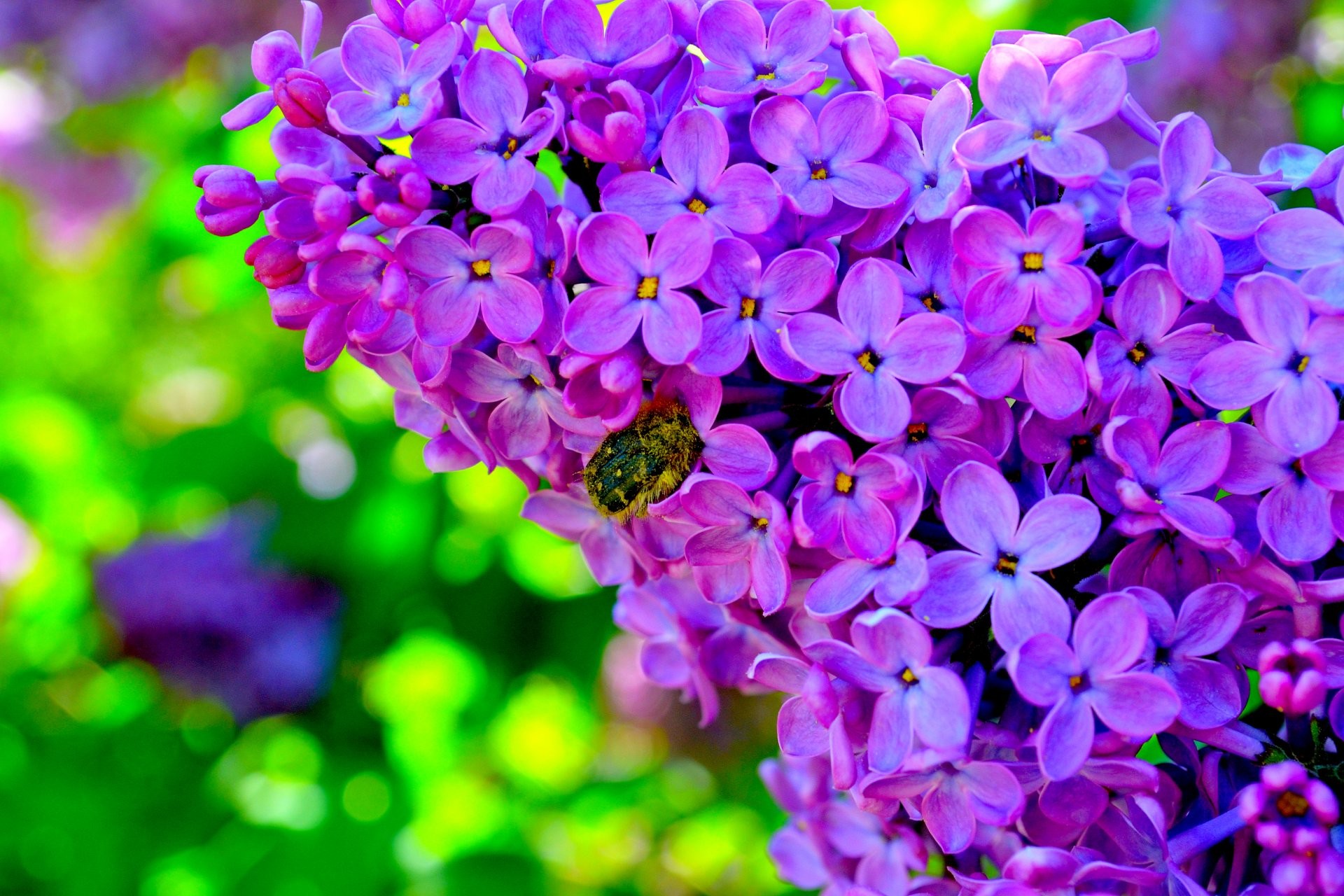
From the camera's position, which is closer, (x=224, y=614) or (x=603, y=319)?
(x=603, y=319)

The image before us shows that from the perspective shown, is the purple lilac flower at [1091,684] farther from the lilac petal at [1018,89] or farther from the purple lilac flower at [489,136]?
the purple lilac flower at [489,136]

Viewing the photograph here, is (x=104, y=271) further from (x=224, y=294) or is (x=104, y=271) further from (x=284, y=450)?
(x=224, y=294)

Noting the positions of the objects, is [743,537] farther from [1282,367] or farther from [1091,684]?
[1282,367]

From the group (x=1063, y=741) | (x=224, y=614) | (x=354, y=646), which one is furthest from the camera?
(x=224, y=614)

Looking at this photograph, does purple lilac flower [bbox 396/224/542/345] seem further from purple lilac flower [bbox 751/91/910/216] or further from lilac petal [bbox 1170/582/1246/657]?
lilac petal [bbox 1170/582/1246/657]

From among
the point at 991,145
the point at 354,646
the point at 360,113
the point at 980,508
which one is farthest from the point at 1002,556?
the point at 354,646

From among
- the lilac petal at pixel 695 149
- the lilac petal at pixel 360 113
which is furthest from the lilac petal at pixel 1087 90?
the lilac petal at pixel 360 113

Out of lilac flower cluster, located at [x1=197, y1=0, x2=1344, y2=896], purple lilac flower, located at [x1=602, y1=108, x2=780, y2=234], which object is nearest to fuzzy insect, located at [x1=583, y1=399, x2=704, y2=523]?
lilac flower cluster, located at [x1=197, y1=0, x2=1344, y2=896]

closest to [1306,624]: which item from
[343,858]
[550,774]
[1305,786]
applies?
[1305,786]
